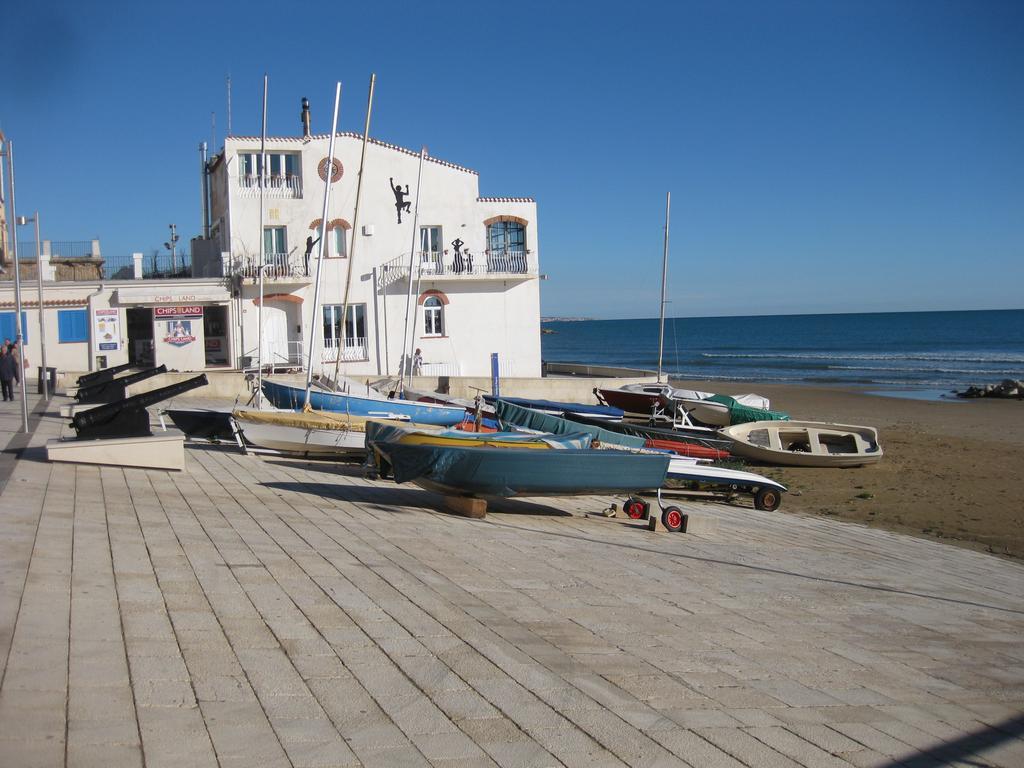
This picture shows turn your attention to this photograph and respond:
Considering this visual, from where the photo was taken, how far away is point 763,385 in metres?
57.0

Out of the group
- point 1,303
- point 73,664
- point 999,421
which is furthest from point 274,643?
point 999,421

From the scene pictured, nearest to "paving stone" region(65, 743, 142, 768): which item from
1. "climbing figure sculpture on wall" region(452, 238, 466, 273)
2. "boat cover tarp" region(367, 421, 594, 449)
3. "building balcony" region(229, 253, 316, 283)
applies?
"boat cover tarp" region(367, 421, 594, 449)

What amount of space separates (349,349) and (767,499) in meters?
21.2

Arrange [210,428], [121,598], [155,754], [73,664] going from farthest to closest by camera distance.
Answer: [210,428], [121,598], [73,664], [155,754]

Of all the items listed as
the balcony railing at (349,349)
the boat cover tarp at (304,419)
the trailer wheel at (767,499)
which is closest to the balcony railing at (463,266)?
the balcony railing at (349,349)

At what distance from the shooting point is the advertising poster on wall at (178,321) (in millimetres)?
31688

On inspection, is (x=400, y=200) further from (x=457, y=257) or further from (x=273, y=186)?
(x=273, y=186)

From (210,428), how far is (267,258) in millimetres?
16735

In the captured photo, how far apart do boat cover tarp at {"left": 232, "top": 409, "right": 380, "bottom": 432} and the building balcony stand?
1529 cm

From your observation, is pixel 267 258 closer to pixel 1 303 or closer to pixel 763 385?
pixel 1 303

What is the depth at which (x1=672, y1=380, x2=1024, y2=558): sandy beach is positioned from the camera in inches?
698

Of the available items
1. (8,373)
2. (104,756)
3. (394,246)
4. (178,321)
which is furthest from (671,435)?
(104,756)

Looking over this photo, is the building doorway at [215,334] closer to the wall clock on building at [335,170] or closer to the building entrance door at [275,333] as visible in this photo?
the building entrance door at [275,333]

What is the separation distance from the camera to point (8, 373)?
76.8 feet
